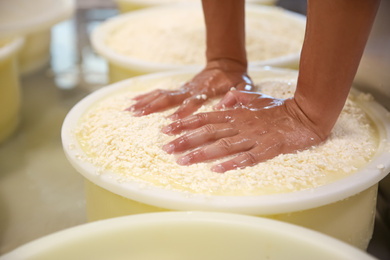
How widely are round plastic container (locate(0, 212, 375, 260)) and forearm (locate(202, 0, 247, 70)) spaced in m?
0.56

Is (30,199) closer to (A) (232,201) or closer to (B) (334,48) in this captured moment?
(A) (232,201)

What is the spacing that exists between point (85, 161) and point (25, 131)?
2.92ft

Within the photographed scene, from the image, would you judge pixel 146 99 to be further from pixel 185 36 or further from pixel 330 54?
pixel 185 36

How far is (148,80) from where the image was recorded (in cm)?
123

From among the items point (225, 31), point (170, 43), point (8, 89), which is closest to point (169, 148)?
point (225, 31)

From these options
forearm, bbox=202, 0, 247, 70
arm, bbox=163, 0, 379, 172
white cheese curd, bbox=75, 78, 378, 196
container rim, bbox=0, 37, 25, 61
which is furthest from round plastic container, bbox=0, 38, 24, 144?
arm, bbox=163, 0, 379, 172

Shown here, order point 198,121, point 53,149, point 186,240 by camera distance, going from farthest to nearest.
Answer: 1. point 53,149
2. point 198,121
3. point 186,240

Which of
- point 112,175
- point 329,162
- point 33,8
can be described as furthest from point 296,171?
point 33,8

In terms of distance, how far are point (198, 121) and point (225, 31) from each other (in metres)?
0.32

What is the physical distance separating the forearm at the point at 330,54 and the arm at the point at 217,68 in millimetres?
242

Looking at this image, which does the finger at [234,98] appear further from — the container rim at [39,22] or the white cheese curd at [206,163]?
the container rim at [39,22]

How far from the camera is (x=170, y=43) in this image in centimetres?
157

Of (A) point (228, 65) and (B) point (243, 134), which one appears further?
(A) point (228, 65)

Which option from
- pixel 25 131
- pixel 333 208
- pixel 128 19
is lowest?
pixel 25 131
